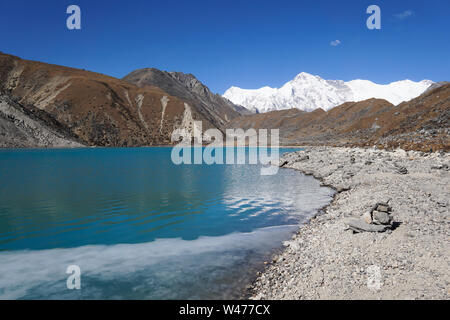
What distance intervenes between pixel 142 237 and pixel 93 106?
6436 inches

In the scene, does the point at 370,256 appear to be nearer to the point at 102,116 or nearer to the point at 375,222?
the point at 375,222

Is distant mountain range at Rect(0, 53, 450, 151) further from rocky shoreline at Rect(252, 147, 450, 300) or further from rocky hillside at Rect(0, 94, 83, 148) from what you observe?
rocky shoreline at Rect(252, 147, 450, 300)

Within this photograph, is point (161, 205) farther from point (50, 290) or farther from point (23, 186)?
point (23, 186)

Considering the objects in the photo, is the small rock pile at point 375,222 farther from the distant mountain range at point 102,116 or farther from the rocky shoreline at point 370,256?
the distant mountain range at point 102,116

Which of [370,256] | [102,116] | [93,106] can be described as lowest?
[370,256]

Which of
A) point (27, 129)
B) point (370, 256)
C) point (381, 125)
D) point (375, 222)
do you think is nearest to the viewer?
point (370, 256)

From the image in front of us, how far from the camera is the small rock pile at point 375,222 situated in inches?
453

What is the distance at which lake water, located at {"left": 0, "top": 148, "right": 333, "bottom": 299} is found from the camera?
30.4 feet

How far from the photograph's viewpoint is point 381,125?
96.4 meters

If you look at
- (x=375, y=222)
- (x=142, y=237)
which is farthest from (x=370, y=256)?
(x=142, y=237)

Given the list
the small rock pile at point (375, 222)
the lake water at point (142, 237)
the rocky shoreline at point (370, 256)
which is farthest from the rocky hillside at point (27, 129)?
the small rock pile at point (375, 222)
